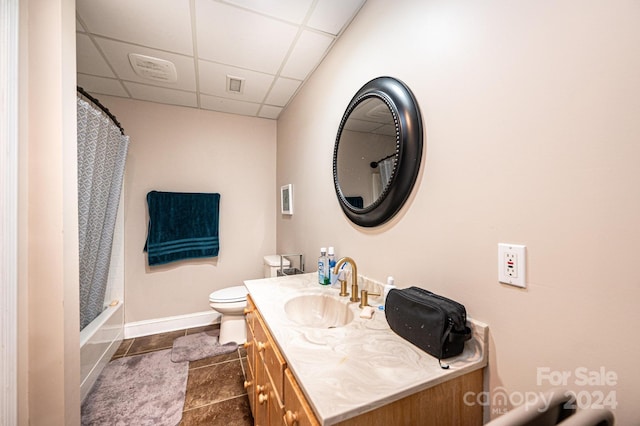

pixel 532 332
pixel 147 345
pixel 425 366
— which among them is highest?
pixel 532 332

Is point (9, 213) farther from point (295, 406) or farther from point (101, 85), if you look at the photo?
point (101, 85)

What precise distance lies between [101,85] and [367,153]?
2.39m

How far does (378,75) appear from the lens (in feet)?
4.04

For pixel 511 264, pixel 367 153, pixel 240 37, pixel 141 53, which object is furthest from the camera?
pixel 141 53

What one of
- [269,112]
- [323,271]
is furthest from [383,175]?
[269,112]

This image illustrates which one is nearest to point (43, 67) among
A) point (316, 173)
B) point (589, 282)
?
→ point (316, 173)

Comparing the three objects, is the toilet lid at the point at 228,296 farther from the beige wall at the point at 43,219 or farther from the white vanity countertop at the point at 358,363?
the white vanity countertop at the point at 358,363

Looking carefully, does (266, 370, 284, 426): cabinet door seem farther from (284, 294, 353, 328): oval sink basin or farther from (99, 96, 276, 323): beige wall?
(99, 96, 276, 323): beige wall

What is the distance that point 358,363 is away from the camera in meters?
0.72

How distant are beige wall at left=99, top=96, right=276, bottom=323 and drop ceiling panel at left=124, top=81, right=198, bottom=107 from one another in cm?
9

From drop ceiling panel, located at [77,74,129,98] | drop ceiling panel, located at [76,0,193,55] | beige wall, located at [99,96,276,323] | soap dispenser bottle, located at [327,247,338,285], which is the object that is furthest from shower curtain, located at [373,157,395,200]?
drop ceiling panel, located at [77,74,129,98]

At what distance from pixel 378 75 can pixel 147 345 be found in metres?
2.81

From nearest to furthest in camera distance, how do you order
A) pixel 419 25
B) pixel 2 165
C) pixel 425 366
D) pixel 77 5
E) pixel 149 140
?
pixel 425 366 → pixel 2 165 → pixel 419 25 → pixel 77 5 → pixel 149 140

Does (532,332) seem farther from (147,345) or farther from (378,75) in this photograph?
(147,345)
